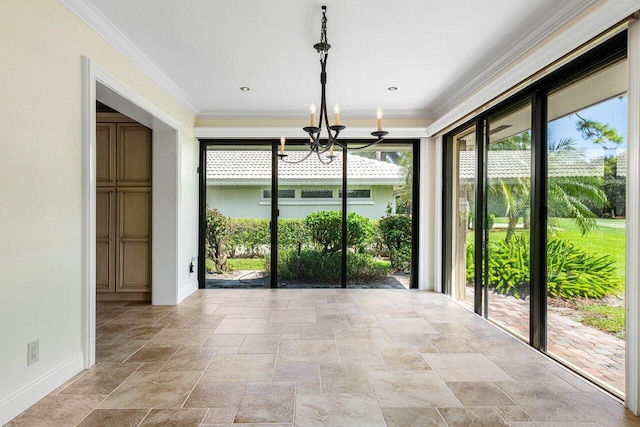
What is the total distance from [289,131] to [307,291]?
2.26 meters

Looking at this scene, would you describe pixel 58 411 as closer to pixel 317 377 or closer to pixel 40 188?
pixel 40 188

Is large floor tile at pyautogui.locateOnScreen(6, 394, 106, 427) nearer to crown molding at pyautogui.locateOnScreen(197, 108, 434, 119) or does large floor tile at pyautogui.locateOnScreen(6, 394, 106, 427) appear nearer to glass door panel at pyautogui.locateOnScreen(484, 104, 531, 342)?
glass door panel at pyautogui.locateOnScreen(484, 104, 531, 342)

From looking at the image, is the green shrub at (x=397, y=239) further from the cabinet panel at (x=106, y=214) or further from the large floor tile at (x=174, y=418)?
the large floor tile at (x=174, y=418)

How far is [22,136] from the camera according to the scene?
2.09 meters

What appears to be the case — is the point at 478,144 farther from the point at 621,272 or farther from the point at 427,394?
the point at 427,394

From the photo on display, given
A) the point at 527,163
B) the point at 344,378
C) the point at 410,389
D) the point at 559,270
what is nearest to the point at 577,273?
the point at 559,270

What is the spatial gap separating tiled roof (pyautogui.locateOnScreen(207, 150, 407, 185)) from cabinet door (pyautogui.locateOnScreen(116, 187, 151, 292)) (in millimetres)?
1129

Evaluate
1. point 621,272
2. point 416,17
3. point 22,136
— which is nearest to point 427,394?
point 621,272

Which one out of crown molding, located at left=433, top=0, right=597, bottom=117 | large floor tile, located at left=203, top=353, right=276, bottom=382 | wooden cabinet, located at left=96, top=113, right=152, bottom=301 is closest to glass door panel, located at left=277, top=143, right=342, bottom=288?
wooden cabinet, located at left=96, top=113, right=152, bottom=301

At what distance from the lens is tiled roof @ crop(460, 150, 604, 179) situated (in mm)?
2520

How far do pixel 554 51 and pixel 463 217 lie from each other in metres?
2.22

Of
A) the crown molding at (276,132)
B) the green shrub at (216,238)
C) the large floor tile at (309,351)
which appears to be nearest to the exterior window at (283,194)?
the green shrub at (216,238)

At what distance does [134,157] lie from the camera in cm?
462

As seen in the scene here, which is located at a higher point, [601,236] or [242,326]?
[601,236]
